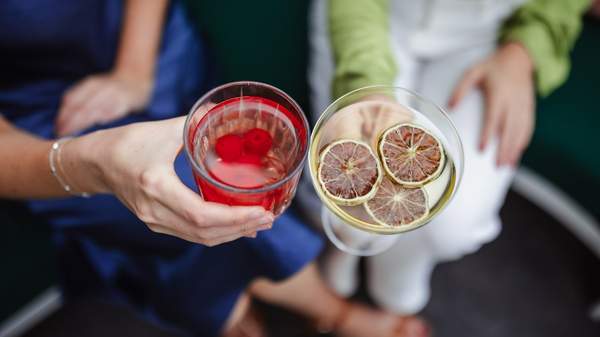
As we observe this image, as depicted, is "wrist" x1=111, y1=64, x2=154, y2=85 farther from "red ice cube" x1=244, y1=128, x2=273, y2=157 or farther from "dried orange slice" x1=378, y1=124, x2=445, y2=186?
"dried orange slice" x1=378, y1=124, x2=445, y2=186

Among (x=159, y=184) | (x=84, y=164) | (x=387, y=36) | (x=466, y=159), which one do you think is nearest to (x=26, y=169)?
(x=84, y=164)

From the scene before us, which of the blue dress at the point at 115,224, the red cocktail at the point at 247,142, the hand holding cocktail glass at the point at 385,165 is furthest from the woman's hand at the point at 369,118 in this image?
the blue dress at the point at 115,224

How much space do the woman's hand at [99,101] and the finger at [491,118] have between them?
2.80 feet

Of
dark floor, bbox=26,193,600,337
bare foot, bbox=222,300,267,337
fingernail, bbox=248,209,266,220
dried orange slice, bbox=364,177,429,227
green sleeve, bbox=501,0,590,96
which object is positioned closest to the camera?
fingernail, bbox=248,209,266,220

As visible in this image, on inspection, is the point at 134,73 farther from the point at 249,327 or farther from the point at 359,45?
the point at 249,327

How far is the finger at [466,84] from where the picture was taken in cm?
123

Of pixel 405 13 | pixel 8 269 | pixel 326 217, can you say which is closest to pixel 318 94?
pixel 405 13

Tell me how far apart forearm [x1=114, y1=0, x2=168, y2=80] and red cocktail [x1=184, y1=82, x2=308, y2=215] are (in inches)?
24.8

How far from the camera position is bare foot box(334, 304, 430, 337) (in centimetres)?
155

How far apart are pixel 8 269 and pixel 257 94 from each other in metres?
1.01

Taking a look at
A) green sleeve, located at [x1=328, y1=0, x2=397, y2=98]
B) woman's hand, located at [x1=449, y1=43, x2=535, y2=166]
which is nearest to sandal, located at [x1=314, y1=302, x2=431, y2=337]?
woman's hand, located at [x1=449, y1=43, x2=535, y2=166]

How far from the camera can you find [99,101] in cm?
118

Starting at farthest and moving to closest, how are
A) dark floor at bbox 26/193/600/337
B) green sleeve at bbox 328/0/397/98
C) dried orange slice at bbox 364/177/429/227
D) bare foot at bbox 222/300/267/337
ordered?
dark floor at bbox 26/193/600/337, bare foot at bbox 222/300/267/337, green sleeve at bbox 328/0/397/98, dried orange slice at bbox 364/177/429/227

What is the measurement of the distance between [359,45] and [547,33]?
498mm
